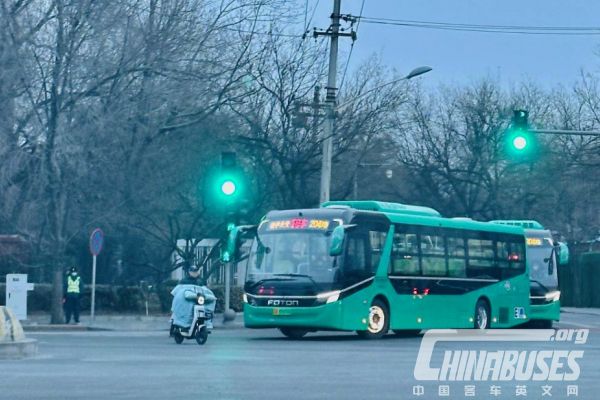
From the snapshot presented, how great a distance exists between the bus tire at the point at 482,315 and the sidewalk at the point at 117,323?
669 cm

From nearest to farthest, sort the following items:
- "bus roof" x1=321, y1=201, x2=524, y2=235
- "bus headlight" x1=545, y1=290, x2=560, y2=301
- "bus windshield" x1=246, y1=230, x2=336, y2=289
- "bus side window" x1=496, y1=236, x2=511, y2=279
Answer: "bus windshield" x1=246, y1=230, x2=336, y2=289, "bus roof" x1=321, y1=201, x2=524, y2=235, "bus side window" x1=496, y1=236, x2=511, y2=279, "bus headlight" x1=545, y1=290, x2=560, y2=301

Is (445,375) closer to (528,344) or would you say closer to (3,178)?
(528,344)

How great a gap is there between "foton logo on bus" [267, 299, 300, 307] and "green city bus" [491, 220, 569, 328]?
34.4ft

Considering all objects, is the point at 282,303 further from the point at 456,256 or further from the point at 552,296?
the point at 552,296

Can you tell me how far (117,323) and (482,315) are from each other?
1112 centimetres

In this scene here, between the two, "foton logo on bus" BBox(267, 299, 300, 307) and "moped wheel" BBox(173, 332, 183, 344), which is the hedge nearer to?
"foton logo on bus" BBox(267, 299, 300, 307)

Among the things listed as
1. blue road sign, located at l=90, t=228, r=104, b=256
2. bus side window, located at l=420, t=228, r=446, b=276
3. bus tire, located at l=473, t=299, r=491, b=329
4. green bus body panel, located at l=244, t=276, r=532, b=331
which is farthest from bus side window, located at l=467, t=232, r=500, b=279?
blue road sign, located at l=90, t=228, r=104, b=256

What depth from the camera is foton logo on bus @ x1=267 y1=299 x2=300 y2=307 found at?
27547 millimetres

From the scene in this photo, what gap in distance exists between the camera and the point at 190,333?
2591cm

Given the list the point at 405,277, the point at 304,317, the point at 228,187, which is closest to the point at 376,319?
the point at 405,277

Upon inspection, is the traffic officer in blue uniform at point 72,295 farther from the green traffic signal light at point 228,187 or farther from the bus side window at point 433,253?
the bus side window at point 433,253

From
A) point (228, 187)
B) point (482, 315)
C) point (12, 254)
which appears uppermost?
point (228, 187)

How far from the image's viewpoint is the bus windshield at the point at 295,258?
2775cm

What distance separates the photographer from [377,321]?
28828mm
